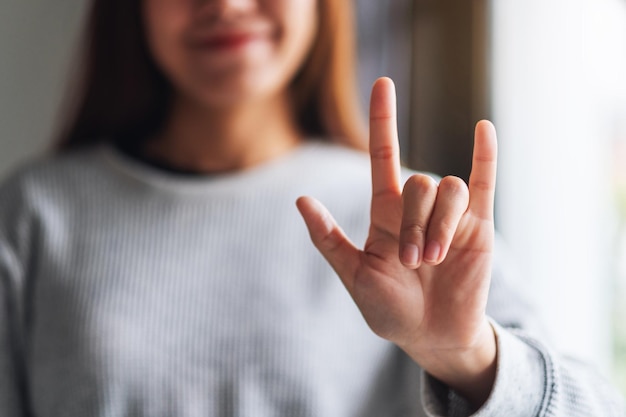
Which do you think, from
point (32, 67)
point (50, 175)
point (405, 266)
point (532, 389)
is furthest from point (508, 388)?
point (32, 67)

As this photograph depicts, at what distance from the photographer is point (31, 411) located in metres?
0.85

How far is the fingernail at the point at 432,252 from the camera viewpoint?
50cm

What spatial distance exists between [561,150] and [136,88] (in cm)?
57

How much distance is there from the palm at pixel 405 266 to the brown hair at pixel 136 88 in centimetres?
40

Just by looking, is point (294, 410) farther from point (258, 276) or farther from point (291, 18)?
point (291, 18)

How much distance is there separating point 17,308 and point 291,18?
0.45 metres

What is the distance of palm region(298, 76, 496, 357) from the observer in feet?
1.77

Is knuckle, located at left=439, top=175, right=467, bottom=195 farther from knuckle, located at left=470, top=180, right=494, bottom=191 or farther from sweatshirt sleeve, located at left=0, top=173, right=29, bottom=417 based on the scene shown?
sweatshirt sleeve, located at left=0, top=173, right=29, bottom=417

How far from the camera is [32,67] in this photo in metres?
1.25

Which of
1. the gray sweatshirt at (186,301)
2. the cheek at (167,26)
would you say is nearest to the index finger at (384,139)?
the gray sweatshirt at (186,301)

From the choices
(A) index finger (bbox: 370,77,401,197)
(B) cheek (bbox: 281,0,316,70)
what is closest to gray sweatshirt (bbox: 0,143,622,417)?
(B) cheek (bbox: 281,0,316,70)

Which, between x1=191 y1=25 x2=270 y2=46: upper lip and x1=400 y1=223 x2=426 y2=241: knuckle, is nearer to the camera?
x1=400 y1=223 x2=426 y2=241: knuckle

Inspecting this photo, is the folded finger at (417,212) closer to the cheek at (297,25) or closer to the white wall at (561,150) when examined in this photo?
the cheek at (297,25)

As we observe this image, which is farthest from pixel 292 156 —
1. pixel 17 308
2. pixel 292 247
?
pixel 17 308
